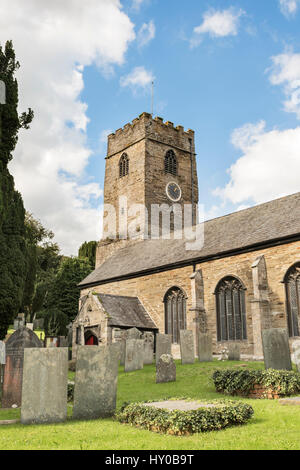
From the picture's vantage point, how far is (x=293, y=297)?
17.3 m

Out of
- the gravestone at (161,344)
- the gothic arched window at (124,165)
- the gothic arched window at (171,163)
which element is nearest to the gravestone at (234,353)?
the gravestone at (161,344)

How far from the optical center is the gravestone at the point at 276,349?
11086mm

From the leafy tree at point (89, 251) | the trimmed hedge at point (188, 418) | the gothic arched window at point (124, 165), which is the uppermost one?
the gothic arched window at point (124, 165)

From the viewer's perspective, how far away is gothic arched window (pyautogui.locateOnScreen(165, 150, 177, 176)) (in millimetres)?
37028

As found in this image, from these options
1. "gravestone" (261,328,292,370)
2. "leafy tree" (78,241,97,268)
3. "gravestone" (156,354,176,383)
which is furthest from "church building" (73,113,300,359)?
"leafy tree" (78,241,97,268)

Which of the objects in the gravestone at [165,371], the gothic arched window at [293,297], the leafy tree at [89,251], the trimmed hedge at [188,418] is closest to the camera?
the trimmed hedge at [188,418]

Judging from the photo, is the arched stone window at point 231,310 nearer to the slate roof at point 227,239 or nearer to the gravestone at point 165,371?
the slate roof at point 227,239

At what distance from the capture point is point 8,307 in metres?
15.3

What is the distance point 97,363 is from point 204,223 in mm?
19260

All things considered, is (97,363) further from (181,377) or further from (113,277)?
(113,277)

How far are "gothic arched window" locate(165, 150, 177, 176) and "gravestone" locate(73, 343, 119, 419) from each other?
3019 centimetres

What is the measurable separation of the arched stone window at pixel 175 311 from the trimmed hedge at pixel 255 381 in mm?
11636

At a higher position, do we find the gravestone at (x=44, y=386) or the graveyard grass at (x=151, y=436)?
the gravestone at (x=44, y=386)
